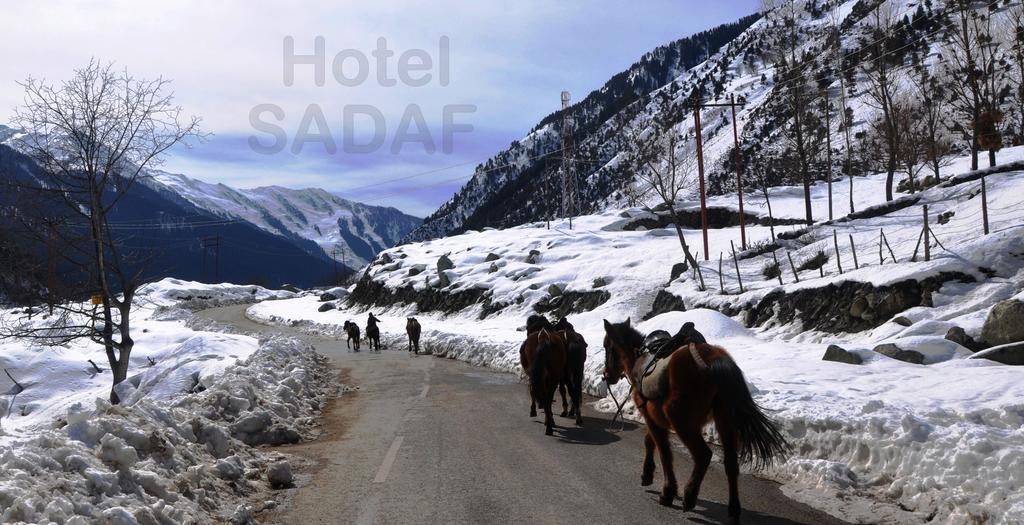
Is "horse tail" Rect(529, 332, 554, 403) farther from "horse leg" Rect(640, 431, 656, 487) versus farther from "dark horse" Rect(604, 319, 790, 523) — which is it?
"dark horse" Rect(604, 319, 790, 523)

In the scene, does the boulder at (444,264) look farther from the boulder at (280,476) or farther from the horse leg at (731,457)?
the horse leg at (731,457)

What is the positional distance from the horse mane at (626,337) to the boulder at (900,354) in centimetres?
675

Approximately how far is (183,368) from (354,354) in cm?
894

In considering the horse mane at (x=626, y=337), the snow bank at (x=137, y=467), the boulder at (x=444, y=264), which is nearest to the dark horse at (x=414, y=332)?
the snow bank at (x=137, y=467)

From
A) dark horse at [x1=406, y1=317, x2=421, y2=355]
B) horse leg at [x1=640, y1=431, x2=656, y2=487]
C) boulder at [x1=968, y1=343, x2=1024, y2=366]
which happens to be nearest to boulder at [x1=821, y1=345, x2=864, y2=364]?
boulder at [x1=968, y1=343, x2=1024, y2=366]

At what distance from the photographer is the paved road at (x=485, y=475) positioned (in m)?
6.04

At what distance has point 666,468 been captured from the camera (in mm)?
6258

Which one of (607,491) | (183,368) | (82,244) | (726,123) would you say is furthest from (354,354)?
(726,123)

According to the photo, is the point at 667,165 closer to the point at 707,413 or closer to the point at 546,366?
the point at 546,366

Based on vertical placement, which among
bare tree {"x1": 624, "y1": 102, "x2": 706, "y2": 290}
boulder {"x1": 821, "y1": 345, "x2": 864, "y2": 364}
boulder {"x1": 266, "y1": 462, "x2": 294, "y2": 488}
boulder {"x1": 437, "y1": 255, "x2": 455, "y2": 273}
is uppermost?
bare tree {"x1": 624, "y1": 102, "x2": 706, "y2": 290}

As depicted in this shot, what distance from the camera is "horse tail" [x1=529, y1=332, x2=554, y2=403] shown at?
10836mm

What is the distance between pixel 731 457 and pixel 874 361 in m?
7.69

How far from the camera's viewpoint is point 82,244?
16125 millimetres

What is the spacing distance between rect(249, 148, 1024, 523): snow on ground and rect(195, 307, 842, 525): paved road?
69cm
